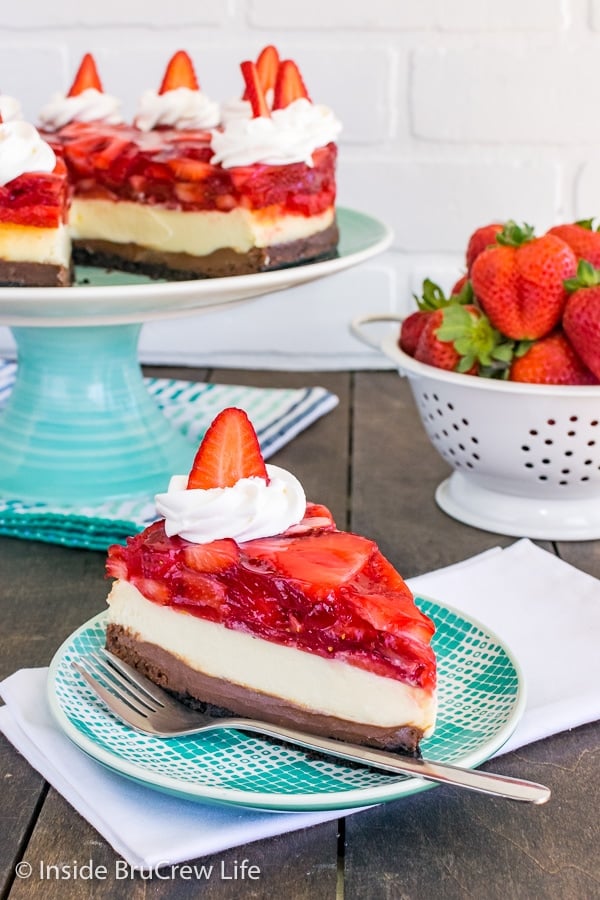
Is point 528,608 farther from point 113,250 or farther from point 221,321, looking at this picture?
point 221,321

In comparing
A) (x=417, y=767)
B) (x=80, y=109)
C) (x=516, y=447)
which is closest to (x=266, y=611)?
(x=417, y=767)

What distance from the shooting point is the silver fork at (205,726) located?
80cm

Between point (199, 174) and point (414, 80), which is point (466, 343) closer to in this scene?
point (199, 174)

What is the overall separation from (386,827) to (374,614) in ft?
0.50

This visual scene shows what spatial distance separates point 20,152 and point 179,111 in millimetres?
345

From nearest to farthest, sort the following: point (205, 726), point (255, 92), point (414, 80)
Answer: point (205, 726) → point (255, 92) → point (414, 80)

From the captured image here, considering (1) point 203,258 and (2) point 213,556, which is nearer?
(2) point 213,556

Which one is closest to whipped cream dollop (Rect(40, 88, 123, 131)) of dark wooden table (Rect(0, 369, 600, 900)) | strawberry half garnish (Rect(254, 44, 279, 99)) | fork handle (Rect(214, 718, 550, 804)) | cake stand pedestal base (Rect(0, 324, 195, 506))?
strawberry half garnish (Rect(254, 44, 279, 99))

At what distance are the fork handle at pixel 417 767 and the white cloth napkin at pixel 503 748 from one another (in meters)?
0.05

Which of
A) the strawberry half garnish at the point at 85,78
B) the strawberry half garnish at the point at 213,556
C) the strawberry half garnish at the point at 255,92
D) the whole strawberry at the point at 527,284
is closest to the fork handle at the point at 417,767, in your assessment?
the strawberry half garnish at the point at 213,556

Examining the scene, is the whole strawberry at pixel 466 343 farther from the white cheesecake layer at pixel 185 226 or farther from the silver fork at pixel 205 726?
the silver fork at pixel 205 726

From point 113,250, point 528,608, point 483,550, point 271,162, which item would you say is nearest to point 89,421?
point 113,250

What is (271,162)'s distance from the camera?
1.50m

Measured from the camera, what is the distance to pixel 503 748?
0.95 meters
